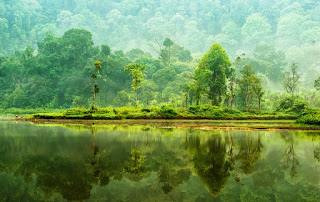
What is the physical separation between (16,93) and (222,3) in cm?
12140

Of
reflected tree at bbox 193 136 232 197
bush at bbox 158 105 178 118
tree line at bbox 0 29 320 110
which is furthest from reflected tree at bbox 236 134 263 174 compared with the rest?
tree line at bbox 0 29 320 110

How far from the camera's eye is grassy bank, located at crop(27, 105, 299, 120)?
102 feet

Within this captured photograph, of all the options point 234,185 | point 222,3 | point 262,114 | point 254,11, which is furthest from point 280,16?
point 234,185

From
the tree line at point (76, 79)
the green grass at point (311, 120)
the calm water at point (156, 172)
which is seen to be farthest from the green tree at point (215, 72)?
the calm water at point (156, 172)

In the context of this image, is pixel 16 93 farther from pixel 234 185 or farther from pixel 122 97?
pixel 234 185

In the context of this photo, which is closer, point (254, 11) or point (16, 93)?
point (16, 93)

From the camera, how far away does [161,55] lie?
83000 mm

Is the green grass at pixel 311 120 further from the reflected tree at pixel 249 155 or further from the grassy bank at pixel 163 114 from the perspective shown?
the reflected tree at pixel 249 155

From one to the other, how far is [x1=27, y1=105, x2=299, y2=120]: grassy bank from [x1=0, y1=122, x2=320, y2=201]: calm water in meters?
15.9

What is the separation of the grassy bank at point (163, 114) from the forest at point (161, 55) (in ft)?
9.17

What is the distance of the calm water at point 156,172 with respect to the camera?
7.62 meters

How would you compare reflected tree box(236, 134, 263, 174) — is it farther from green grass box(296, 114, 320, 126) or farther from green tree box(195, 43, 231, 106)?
green tree box(195, 43, 231, 106)

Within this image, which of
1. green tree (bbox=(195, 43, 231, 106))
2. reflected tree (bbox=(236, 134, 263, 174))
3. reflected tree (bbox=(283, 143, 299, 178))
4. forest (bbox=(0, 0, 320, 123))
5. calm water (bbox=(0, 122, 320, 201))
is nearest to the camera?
calm water (bbox=(0, 122, 320, 201))

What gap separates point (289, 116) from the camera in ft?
112
